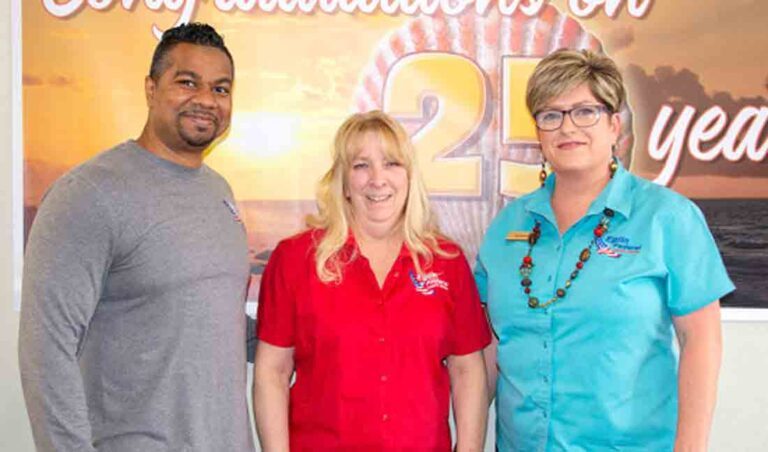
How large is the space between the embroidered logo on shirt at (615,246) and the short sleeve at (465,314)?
41cm

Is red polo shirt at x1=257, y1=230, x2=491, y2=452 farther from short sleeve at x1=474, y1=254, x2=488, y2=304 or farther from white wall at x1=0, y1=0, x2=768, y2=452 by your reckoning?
white wall at x1=0, y1=0, x2=768, y2=452

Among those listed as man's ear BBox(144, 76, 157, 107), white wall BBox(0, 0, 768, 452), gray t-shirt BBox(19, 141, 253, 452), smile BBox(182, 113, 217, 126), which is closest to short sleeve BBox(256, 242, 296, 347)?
gray t-shirt BBox(19, 141, 253, 452)

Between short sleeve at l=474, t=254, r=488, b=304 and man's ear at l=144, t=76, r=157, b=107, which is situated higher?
man's ear at l=144, t=76, r=157, b=107

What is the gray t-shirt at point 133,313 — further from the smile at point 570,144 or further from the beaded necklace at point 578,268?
the smile at point 570,144

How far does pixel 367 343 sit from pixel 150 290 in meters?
0.58

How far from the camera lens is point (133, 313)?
169 cm

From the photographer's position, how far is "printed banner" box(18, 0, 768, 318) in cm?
248

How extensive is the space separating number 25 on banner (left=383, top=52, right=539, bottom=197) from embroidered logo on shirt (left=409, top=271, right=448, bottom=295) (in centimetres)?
60

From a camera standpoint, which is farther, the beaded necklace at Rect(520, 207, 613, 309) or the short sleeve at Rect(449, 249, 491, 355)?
the short sleeve at Rect(449, 249, 491, 355)

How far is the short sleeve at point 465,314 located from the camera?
205 centimetres

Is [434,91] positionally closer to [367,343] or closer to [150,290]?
[367,343]

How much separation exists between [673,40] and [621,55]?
18 cm

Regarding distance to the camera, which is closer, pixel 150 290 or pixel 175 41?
pixel 150 290

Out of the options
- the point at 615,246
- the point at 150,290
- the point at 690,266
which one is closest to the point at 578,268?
the point at 615,246
